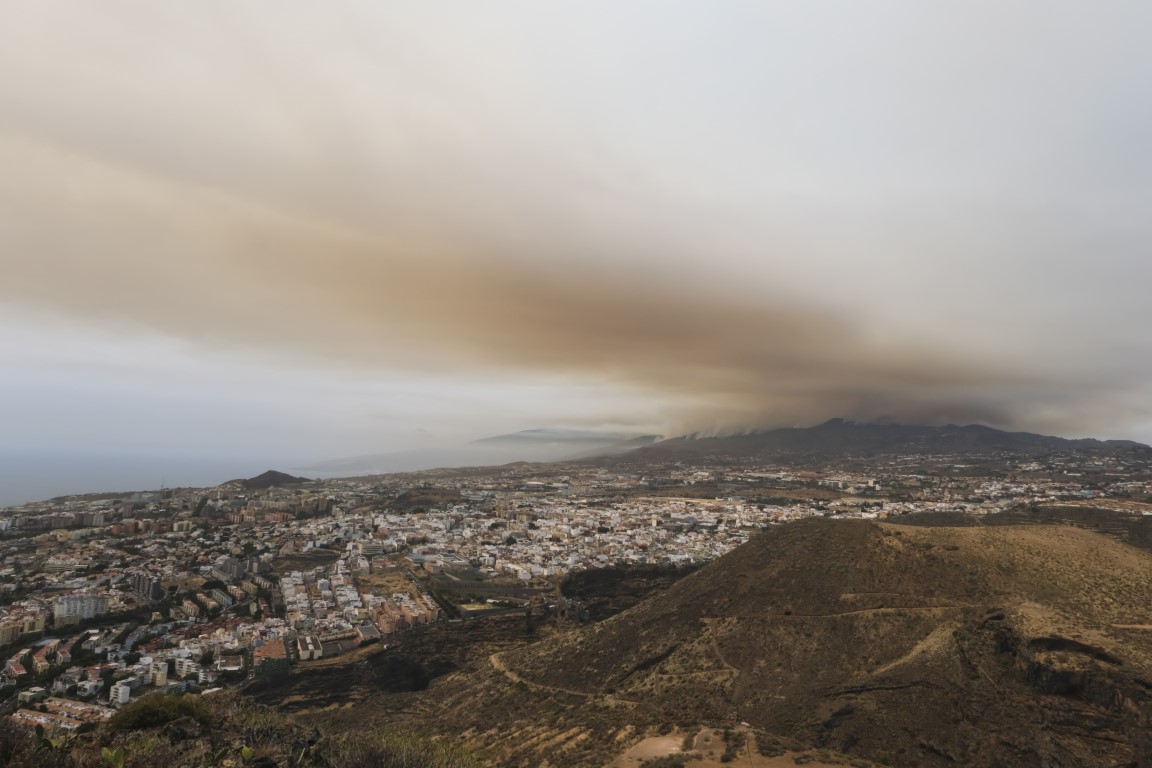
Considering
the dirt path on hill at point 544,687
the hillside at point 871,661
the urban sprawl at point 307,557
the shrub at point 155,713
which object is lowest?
the urban sprawl at point 307,557

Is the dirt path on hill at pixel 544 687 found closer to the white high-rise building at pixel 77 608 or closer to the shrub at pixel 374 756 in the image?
the shrub at pixel 374 756

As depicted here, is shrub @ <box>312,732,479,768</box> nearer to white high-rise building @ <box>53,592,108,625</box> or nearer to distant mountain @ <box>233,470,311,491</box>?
white high-rise building @ <box>53,592,108,625</box>

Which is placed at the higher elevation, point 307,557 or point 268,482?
point 268,482

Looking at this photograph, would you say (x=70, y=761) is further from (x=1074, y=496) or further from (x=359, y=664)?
(x=1074, y=496)

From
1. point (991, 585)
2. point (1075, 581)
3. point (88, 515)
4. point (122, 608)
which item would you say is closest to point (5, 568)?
point (122, 608)

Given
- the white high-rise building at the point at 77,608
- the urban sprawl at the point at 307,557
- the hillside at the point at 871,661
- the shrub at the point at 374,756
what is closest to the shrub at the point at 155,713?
the shrub at the point at 374,756

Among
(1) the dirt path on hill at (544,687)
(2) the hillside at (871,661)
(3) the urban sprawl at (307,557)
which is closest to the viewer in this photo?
(2) the hillside at (871,661)

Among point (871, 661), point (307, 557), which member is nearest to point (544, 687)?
point (871, 661)

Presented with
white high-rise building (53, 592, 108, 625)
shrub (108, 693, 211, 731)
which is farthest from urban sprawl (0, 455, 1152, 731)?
shrub (108, 693, 211, 731)

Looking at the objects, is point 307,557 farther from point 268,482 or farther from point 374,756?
point 268,482
